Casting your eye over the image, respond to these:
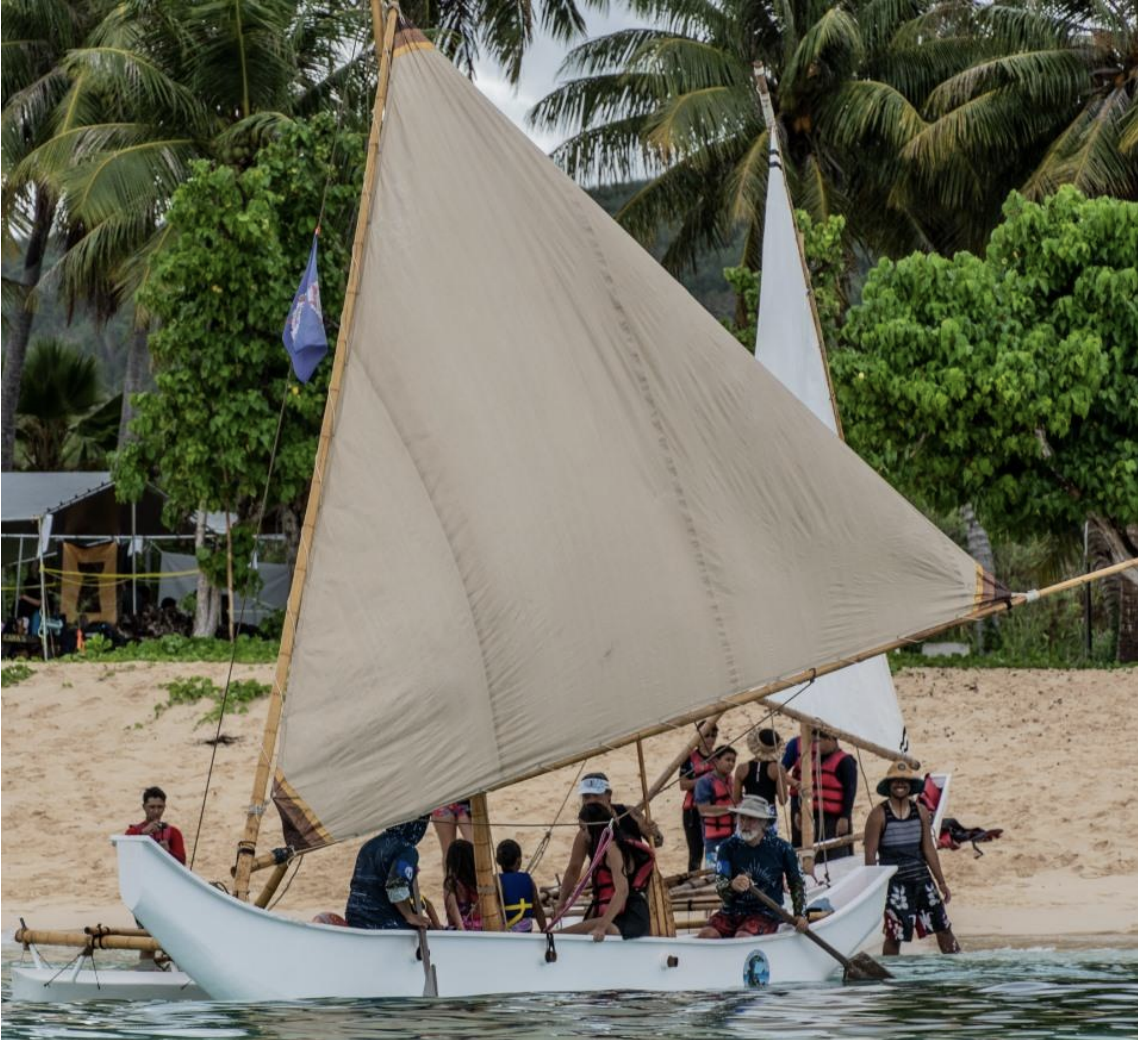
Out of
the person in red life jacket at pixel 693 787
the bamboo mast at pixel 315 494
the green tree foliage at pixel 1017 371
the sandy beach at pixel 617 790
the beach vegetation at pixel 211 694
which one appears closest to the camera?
the bamboo mast at pixel 315 494

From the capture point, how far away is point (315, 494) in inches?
548

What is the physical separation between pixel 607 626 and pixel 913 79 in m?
26.8

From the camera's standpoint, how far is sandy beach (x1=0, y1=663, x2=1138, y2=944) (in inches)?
845

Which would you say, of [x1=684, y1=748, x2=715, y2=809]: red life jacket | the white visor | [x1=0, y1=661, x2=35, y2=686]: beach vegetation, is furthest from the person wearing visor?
[x1=0, y1=661, x2=35, y2=686]: beach vegetation

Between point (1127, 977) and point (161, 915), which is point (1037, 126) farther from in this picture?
point (161, 915)

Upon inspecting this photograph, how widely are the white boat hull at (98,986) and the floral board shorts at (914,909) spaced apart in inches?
239

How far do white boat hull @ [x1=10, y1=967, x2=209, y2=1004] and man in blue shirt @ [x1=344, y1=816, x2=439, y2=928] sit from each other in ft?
3.85

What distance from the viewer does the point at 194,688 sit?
2781cm

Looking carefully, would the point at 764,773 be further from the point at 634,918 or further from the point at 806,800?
the point at 634,918

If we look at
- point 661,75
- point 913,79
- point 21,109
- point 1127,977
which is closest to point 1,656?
point 21,109

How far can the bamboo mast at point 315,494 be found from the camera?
13.3m

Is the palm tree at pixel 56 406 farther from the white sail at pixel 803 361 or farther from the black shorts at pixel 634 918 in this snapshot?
the black shorts at pixel 634 918

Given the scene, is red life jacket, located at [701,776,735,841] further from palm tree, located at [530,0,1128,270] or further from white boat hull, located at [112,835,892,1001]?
palm tree, located at [530,0,1128,270]

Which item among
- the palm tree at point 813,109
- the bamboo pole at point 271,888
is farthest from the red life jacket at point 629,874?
the palm tree at point 813,109
